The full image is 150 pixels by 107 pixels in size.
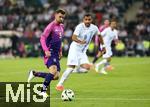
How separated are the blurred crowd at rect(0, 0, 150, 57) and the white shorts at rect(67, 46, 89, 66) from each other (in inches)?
795

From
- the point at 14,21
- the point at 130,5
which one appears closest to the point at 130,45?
the point at 130,5

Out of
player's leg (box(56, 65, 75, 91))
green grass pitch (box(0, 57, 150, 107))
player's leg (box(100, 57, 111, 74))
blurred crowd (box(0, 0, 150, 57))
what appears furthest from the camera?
blurred crowd (box(0, 0, 150, 57))

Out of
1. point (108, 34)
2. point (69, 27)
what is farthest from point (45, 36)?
point (69, 27)

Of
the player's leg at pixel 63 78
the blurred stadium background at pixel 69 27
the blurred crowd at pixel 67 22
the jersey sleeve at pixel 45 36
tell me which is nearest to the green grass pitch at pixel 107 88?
the player's leg at pixel 63 78

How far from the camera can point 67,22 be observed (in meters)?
42.0

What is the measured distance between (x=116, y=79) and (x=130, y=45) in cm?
1834

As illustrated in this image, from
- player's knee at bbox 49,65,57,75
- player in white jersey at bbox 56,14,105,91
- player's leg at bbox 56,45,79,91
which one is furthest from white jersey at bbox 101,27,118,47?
player's knee at bbox 49,65,57,75

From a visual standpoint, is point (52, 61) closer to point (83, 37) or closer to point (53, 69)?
point (53, 69)

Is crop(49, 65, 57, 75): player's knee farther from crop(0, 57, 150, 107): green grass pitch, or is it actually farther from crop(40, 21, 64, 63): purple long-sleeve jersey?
crop(0, 57, 150, 107): green grass pitch

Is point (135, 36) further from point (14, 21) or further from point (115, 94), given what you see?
point (115, 94)

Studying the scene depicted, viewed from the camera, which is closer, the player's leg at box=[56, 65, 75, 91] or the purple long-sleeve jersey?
the purple long-sleeve jersey

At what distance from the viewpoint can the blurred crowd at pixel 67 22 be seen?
1566 inches

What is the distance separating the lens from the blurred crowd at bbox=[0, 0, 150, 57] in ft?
131

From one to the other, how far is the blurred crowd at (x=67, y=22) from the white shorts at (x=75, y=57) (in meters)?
20.2
